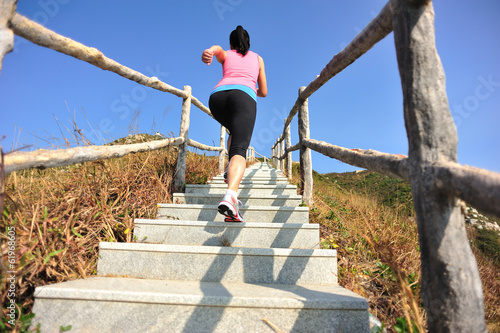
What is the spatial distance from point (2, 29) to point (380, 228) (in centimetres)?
297

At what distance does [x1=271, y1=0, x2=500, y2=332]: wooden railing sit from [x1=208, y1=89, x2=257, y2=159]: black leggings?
1.29 meters

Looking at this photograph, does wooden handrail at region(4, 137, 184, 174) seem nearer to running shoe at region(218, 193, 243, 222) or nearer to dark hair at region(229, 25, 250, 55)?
running shoe at region(218, 193, 243, 222)

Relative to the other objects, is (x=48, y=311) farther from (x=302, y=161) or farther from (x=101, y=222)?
(x=302, y=161)

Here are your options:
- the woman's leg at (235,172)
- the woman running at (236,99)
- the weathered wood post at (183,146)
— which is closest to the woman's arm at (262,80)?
the woman running at (236,99)

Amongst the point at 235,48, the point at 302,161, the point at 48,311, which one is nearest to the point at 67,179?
the point at 48,311

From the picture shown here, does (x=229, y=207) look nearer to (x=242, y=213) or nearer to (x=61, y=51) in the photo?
(x=242, y=213)

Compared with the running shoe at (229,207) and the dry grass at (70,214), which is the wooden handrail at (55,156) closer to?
the dry grass at (70,214)

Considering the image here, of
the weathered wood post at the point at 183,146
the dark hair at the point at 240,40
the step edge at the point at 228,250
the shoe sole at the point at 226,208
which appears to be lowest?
the step edge at the point at 228,250

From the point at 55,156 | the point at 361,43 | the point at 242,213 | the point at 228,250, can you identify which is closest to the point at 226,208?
the point at 228,250

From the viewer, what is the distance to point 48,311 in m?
1.35

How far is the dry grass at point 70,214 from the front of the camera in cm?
145

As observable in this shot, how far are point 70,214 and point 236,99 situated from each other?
1.51 meters

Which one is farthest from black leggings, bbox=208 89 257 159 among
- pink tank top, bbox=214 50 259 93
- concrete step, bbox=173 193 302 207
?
concrete step, bbox=173 193 302 207

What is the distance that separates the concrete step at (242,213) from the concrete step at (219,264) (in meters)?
0.75
